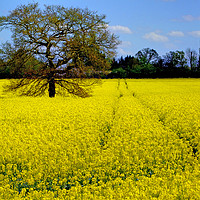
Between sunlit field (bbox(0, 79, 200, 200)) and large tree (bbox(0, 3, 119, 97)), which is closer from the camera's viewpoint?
sunlit field (bbox(0, 79, 200, 200))

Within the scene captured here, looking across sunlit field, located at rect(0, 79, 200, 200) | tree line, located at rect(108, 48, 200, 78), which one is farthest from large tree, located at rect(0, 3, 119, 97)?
tree line, located at rect(108, 48, 200, 78)

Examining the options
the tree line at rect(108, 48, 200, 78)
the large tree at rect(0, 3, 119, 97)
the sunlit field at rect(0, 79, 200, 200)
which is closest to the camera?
the sunlit field at rect(0, 79, 200, 200)

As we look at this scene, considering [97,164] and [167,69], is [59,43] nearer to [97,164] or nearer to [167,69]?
[97,164]

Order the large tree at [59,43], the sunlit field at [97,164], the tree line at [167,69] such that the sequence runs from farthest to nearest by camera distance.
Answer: the tree line at [167,69] < the large tree at [59,43] < the sunlit field at [97,164]

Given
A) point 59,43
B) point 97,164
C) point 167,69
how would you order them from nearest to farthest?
point 97,164 < point 59,43 < point 167,69

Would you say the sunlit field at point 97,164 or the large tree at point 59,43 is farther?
the large tree at point 59,43

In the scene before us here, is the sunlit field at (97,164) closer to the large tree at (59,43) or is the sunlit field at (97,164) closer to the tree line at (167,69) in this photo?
the large tree at (59,43)

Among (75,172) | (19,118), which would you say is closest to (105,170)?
(75,172)

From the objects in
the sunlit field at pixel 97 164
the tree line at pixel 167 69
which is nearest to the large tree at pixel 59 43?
the sunlit field at pixel 97 164

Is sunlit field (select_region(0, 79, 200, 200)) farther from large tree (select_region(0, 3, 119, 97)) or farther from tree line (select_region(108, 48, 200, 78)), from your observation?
tree line (select_region(108, 48, 200, 78))

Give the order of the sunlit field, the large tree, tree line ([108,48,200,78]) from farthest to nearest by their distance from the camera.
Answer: tree line ([108,48,200,78]) < the large tree < the sunlit field

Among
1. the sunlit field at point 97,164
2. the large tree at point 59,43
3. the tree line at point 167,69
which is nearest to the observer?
the sunlit field at point 97,164

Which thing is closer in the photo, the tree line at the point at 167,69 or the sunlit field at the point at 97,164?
the sunlit field at the point at 97,164

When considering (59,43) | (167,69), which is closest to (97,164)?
(59,43)
